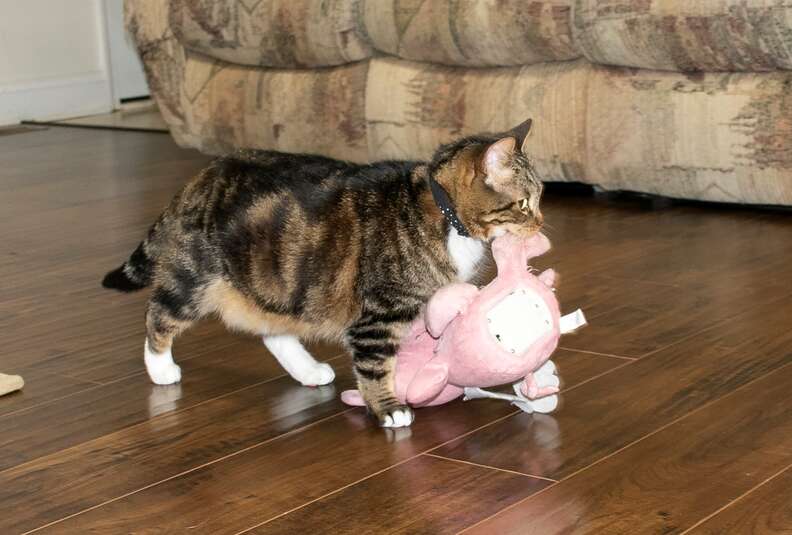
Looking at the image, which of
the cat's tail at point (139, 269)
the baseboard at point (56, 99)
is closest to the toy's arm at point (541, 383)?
the cat's tail at point (139, 269)

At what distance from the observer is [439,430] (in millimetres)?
1728

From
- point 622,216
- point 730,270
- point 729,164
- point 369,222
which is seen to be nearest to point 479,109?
point 622,216

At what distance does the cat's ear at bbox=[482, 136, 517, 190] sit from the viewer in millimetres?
1736

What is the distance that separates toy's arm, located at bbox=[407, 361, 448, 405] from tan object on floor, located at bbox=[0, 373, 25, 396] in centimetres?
65

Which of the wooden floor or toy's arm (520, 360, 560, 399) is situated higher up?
toy's arm (520, 360, 560, 399)

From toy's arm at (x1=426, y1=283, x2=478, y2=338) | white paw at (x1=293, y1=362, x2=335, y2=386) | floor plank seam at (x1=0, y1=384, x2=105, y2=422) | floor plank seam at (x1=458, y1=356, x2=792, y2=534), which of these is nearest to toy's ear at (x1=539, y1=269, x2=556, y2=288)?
toy's arm at (x1=426, y1=283, x2=478, y2=338)

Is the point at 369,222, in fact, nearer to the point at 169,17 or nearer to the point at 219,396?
the point at 219,396

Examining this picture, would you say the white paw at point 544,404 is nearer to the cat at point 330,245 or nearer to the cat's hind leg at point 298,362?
the cat at point 330,245

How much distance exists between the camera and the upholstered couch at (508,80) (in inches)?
111

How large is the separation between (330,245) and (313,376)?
0.24 meters

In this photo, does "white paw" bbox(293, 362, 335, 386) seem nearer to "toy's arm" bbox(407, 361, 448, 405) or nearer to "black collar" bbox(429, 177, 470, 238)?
"toy's arm" bbox(407, 361, 448, 405)

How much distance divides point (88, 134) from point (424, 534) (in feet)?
13.0

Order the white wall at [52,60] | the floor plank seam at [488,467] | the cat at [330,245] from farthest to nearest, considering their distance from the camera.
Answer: the white wall at [52,60] < the cat at [330,245] < the floor plank seam at [488,467]

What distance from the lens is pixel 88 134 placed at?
5.02 meters
